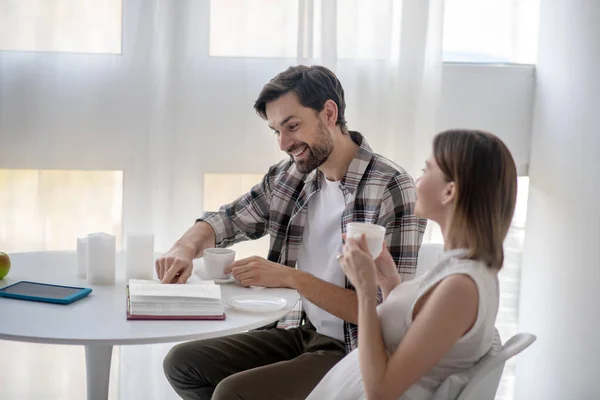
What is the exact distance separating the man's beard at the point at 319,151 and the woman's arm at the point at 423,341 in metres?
0.75

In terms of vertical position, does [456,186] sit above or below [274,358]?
above

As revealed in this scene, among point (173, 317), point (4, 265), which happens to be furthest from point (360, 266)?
point (4, 265)

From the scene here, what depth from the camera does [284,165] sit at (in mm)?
2236

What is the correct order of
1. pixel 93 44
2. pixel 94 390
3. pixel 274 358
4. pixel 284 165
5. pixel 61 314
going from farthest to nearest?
pixel 93 44 < pixel 284 165 < pixel 274 358 < pixel 94 390 < pixel 61 314

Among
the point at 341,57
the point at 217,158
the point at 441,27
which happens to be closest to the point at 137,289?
the point at 217,158

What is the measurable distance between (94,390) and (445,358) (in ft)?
3.01

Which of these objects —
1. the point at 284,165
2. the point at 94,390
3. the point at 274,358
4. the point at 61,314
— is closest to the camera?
the point at 61,314

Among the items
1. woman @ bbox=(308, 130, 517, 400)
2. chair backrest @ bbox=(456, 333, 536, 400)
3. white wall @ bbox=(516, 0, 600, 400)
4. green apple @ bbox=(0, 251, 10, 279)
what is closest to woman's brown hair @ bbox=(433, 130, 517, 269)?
woman @ bbox=(308, 130, 517, 400)

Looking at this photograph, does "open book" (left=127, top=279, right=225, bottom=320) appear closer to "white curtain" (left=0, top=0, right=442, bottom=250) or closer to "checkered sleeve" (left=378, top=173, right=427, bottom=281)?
"checkered sleeve" (left=378, top=173, right=427, bottom=281)

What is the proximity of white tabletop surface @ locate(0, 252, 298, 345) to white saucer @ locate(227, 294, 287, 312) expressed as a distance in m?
0.01

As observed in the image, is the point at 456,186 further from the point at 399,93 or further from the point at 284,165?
the point at 399,93

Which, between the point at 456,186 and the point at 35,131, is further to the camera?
the point at 35,131

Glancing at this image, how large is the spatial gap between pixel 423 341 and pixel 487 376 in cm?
15

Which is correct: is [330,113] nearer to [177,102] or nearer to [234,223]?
[234,223]
